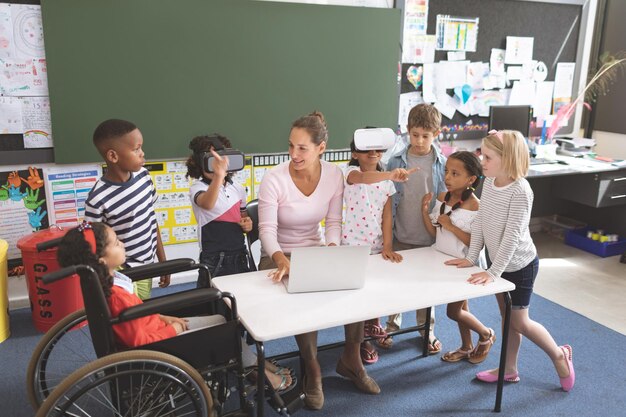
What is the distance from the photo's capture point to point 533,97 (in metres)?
4.61

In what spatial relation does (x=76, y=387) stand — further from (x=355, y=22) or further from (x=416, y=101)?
(x=416, y=101)

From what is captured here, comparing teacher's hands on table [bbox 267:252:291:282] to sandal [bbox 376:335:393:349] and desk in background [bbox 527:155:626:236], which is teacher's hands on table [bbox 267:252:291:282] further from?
desk in background [bbox 527:155:626:236]

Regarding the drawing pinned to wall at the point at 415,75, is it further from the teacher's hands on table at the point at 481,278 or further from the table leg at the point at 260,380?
the table leg at the point at 260,380

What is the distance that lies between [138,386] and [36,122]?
205cm

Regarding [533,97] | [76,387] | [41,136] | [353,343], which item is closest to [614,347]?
[353,343]

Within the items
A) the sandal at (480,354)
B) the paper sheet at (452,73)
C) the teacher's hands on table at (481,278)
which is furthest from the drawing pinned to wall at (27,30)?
the sandal at (480,354)

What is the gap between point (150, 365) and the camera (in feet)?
5.38

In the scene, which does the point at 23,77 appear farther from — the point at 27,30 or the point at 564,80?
the point at 564,80

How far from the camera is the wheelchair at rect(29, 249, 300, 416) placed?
1.55m

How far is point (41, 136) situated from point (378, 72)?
222 cm

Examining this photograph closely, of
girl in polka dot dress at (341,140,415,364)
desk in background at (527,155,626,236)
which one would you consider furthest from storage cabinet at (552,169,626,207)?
girl in polka dot dress at (341,140,415,364)

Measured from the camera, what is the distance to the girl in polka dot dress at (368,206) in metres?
2.41

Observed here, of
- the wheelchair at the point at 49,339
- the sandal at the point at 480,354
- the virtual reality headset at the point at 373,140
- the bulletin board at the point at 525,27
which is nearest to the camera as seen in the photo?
the wheelchair at the point at 49,339

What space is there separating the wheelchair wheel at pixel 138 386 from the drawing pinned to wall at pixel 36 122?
1916 mm
